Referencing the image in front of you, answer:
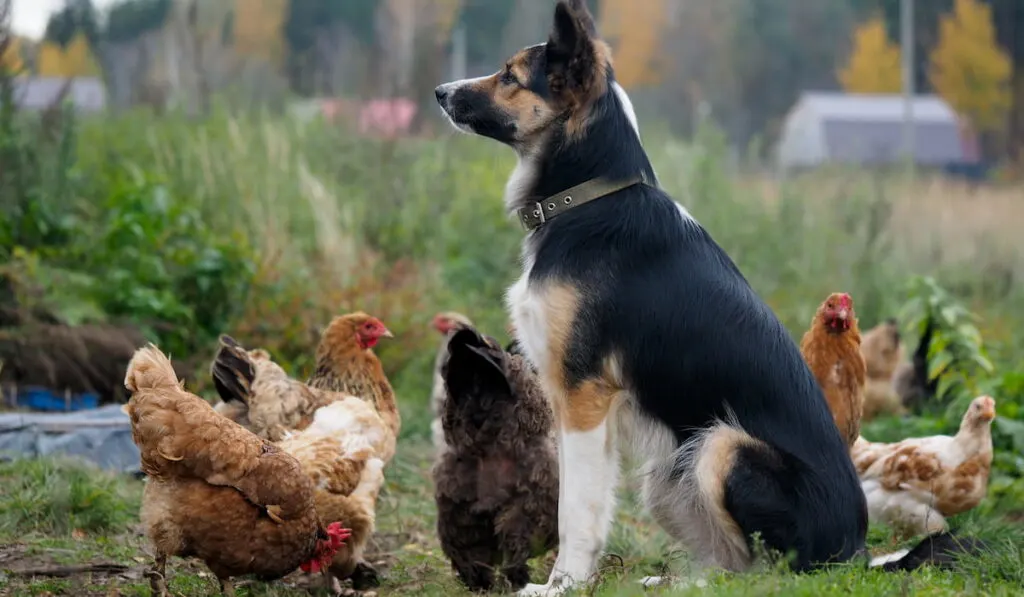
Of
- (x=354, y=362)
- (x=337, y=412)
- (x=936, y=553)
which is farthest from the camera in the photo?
(x=354, y=362)

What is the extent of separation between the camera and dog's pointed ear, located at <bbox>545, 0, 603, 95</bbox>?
15.4 ft

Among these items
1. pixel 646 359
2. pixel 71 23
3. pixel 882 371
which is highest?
pixel 71 23

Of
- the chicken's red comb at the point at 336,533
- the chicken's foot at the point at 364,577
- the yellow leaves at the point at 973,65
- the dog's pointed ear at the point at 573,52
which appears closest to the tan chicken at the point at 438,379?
the chicken's foot at the point at 364,577

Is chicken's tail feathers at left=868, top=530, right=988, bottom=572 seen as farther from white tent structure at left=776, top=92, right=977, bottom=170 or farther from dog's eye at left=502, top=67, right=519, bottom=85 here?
white tent structure at left=776, top=92, right=977, bottom=170

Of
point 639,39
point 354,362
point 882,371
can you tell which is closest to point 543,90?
point 354,362

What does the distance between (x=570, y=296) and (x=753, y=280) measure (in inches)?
333

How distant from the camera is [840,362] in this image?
6.16 metres

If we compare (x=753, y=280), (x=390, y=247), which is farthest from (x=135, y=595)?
(x=753, y=280)

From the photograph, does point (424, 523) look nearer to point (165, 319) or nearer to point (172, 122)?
point (165, 319)

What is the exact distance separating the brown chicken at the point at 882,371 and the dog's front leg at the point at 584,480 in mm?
5228

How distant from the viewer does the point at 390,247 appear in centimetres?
1227

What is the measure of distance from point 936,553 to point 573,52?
8.62 feet

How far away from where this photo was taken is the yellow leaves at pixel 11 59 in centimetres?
942

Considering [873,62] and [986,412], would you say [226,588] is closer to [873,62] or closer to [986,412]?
[986,412]
